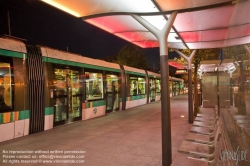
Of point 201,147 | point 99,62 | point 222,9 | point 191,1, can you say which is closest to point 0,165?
point 201,147

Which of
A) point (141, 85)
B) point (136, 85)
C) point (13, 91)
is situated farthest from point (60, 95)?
point (141, 85)

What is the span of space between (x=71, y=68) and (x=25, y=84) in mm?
2437

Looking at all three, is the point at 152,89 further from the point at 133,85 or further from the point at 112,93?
the point at 112,93

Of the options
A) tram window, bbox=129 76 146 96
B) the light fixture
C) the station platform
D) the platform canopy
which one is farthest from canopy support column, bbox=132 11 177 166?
tram window, bbox=129 76 146 96

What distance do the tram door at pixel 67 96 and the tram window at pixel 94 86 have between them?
73 cm

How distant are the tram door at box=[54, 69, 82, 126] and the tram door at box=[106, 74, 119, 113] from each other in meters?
2.76

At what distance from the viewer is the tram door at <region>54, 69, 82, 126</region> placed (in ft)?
26.6

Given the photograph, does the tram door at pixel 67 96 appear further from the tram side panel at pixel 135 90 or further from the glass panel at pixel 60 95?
the tram side panel at pixel 135 90

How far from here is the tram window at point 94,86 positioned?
1007 centimetres

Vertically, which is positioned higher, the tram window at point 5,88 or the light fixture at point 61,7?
the light fixture at point 61,7

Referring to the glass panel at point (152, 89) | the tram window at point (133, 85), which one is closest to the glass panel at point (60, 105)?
the tram window at point (133, 85)

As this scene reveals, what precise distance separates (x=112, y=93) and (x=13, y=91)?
6.71 m

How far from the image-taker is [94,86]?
1066 cm

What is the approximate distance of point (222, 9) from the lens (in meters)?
4.86
